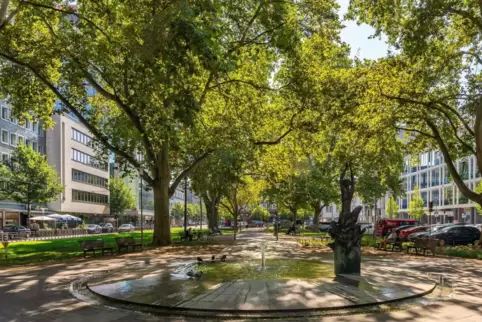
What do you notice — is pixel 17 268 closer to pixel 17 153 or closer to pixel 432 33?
pixel 432 33

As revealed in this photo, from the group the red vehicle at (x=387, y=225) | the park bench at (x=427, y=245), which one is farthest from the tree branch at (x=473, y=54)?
the red vehicle at (x=387, y=225)

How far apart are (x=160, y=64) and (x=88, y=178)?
7837cm

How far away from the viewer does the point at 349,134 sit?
28.2 meters

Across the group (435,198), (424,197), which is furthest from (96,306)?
(424,197)

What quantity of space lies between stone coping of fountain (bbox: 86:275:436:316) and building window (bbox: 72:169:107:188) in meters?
72.5

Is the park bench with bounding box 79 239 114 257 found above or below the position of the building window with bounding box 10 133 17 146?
below

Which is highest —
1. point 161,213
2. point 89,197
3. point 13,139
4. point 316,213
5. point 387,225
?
point 13,139

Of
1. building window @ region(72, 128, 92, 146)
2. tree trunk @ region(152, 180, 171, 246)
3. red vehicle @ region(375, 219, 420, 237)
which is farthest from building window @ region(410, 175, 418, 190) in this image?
tree trunk @ region(152, 180, 171, 246)

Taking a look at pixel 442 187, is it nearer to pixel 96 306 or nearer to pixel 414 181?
pixel 414 181

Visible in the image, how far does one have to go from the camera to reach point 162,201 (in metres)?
28.3

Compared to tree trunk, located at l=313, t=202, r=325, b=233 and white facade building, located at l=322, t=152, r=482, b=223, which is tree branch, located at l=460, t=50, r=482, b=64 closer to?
tree trunk, located at l=313, t=202, r=325, b=233

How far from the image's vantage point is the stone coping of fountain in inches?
351

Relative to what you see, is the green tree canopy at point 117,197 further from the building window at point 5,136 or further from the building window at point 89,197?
the building window at point 5,136

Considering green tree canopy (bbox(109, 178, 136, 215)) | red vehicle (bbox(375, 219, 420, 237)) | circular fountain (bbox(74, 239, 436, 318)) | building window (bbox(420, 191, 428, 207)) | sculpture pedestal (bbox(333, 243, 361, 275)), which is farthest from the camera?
green tree canopy (bbox(109, 178, 136, 215))
